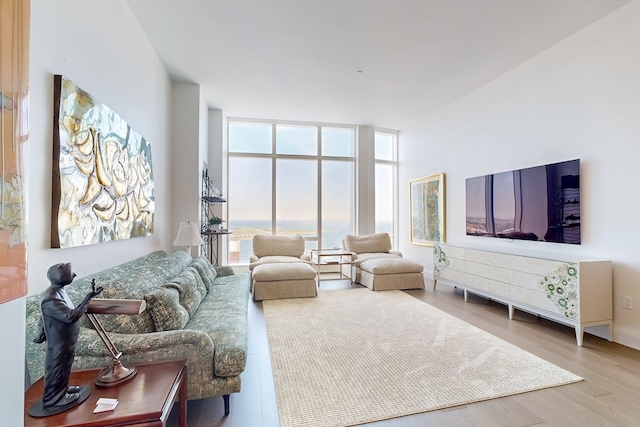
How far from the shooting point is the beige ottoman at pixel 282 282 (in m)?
4.12

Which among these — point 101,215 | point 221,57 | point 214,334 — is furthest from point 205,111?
point 214,334

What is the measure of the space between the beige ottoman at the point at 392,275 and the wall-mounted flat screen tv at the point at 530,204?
3.79 feet

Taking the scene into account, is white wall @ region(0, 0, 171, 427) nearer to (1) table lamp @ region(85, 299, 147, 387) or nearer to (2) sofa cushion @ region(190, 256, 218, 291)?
(1) table lamp @ region(85, 299, 147, 387)

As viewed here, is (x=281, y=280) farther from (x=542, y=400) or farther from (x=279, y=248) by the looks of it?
(x=542, y=400)

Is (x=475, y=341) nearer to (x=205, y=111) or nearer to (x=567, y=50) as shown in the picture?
(x=567, y=50)

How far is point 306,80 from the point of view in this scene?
4.14 m

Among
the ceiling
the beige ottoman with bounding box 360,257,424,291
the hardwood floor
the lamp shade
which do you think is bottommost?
the hardwood floor

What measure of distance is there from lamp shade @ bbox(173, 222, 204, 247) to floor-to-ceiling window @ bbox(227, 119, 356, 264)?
2187mm

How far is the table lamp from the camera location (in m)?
1.22

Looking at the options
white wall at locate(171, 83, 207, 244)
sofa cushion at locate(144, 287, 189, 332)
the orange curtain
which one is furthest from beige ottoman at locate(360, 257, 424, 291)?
the orange curtain

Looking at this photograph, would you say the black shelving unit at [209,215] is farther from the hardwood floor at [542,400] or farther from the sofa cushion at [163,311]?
the sofa cushion at [163,311]

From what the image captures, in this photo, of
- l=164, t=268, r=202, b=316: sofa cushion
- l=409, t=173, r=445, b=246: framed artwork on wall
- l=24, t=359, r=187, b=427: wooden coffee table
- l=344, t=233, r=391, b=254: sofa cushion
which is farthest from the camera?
l=344, t=233, r=391, b=254: sofa cushion

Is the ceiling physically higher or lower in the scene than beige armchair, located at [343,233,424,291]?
higher

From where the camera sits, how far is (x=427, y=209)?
566 cm
